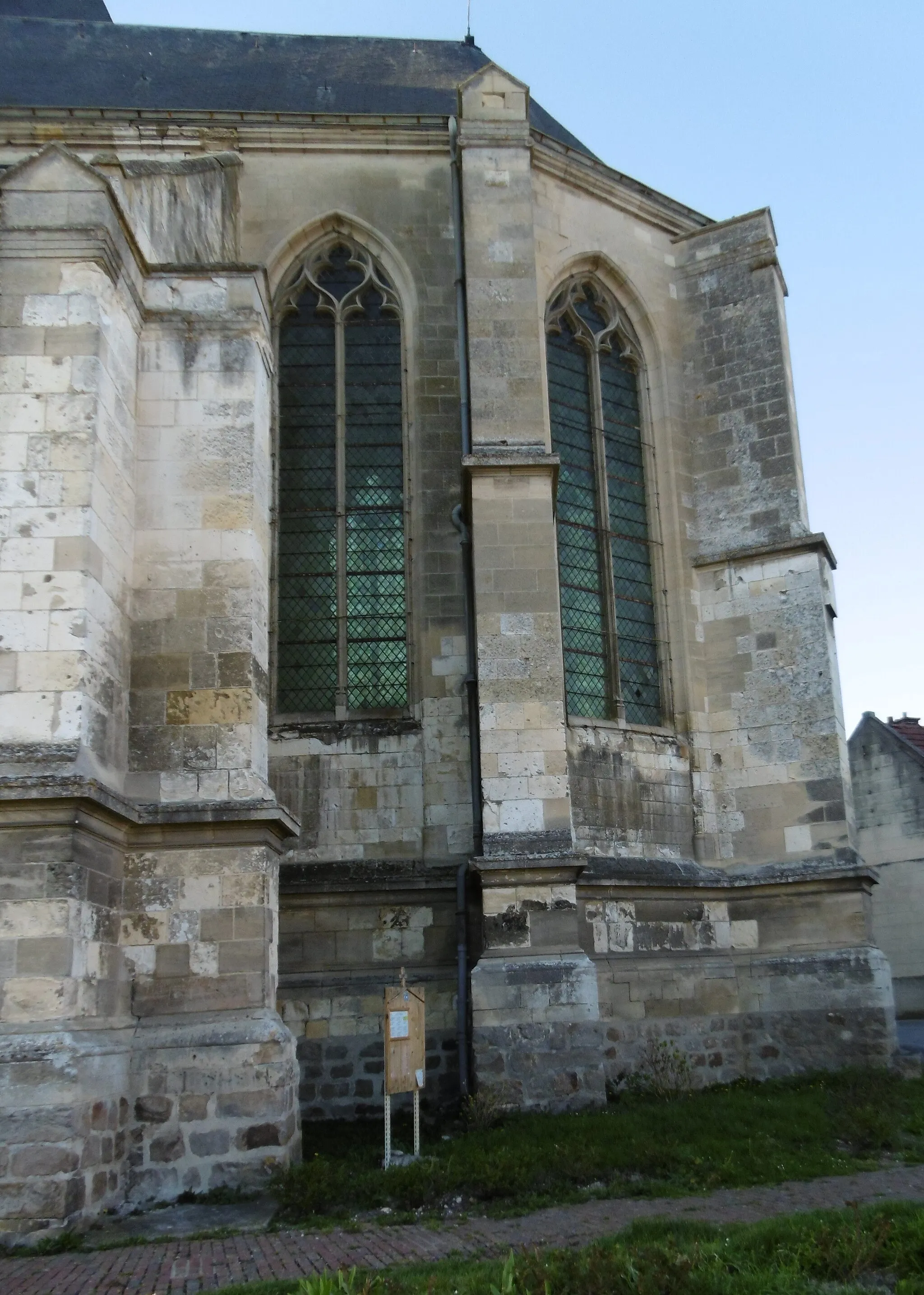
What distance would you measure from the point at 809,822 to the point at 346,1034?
15.3ft

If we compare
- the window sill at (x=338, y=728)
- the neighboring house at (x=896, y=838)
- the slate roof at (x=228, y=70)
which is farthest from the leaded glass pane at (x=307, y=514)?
the neighboring house at (x=896, y=838)

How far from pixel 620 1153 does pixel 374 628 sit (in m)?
5.27

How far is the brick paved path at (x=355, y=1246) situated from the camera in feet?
17.5

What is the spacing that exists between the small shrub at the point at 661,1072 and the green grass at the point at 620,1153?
17 centimetres

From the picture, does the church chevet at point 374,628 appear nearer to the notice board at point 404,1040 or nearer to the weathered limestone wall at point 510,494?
the weathered limestone wall at point 510,494

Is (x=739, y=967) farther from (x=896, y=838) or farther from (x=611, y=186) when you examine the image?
(x=896, y=838)

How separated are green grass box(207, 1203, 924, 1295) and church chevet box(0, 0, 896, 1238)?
99.2 inches

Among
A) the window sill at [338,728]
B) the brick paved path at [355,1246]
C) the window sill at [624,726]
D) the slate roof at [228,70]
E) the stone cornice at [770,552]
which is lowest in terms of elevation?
the brick paved path at [355,1246]

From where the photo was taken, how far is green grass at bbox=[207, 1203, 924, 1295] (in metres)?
4.41

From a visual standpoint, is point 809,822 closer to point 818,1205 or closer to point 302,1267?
point 818,1205

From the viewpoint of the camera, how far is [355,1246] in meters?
5.84

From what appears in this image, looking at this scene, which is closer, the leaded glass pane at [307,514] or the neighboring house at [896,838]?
the leaded glass pane at [307,514]

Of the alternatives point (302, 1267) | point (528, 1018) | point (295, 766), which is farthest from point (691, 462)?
point (302, 1267)

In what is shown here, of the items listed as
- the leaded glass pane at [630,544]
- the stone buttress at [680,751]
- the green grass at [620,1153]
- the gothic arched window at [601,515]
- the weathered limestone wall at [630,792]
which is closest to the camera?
the green grass at [620,1153]
